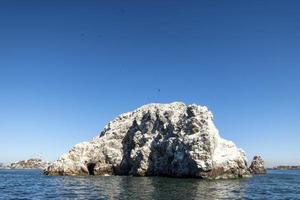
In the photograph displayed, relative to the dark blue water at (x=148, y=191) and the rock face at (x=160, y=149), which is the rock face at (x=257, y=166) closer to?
the rock face at (x=160, y=149)

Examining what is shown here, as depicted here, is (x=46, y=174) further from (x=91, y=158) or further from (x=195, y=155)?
(x=195, y=155)

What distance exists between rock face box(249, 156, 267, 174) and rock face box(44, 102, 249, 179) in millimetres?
52895

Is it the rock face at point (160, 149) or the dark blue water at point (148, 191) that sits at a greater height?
the rock face at point (160, 149)

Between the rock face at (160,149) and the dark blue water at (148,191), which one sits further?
the rock face at (160,149)

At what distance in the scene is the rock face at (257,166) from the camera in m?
169

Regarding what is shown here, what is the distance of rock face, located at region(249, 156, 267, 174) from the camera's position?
16900cm

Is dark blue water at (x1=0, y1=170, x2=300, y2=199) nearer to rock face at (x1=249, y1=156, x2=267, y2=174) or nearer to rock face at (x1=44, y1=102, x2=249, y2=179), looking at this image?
rock face at (x1=44, y1=102, x2=249, y2=179)

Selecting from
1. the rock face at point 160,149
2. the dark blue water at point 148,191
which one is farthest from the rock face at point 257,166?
the dark blue water at point 148,191

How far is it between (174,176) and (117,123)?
46.5 metres

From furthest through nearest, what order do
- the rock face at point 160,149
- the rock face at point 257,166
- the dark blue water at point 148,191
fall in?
the rock face at point 257,166
the rock face at point 160,149
the dark blue water at point 148,191

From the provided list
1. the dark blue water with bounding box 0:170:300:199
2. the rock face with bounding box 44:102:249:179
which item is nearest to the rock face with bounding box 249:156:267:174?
the rock face with bounding box 44:102:249:179

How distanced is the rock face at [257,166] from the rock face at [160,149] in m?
52.9

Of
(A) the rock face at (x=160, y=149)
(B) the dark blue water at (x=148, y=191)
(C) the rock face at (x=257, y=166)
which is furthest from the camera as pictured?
(C) the rock face at (x=257, y=166)

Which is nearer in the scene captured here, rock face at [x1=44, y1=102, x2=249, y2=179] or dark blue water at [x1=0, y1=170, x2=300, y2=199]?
dark blue water at [x1=0, y1=170, x2=300, y2=199]
